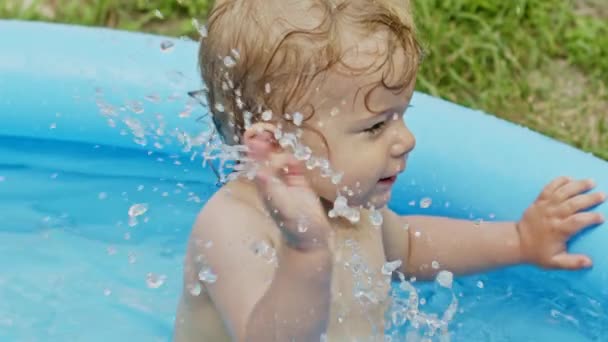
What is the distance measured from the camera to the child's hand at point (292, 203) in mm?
1616

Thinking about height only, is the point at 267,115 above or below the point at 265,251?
above

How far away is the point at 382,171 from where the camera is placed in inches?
76.8

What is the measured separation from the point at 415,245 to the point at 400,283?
3.6 inches

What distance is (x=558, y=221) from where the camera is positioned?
241 centimetres

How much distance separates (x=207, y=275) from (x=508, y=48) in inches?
71.2

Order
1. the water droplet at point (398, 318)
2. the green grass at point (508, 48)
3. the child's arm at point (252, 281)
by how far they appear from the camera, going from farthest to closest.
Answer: the green grass at point (508, 48) → the water droplet at point (398, 318) → the child's arm at point (252, 281)

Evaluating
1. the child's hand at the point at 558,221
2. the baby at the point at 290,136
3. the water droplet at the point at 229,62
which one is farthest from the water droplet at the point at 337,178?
the child's hand at the point at 558,221

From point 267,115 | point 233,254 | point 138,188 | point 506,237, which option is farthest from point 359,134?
point 138,188

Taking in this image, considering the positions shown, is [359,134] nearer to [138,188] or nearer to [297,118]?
[297,118]

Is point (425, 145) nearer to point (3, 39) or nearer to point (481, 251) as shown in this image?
point (481, 251)

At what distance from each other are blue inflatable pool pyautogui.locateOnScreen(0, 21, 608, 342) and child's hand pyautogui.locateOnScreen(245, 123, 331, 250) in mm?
865

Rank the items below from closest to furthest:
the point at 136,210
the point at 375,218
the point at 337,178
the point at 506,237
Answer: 1. the point at 337,178
2. the point at 375,218
3. the point at 506,237
4. the point at 136,210

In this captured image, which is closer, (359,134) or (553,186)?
(359,134)

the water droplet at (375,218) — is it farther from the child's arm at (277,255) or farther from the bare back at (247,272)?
the child's arm at (277,255)
